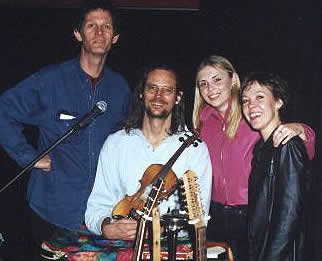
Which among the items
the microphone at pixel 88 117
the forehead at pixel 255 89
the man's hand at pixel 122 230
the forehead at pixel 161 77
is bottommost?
the man's hand at pixel 122 230

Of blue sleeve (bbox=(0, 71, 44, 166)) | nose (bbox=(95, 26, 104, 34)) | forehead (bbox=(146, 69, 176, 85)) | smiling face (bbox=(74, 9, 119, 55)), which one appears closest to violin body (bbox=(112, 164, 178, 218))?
forehead (bbox=(146, 69, 176, 85))

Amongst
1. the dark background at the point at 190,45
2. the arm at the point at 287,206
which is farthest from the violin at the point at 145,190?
the dark background at the point at 190,45

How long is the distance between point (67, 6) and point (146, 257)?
3.29 metres

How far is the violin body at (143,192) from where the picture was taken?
8.76 feet

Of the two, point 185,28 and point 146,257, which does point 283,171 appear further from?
point 185,28

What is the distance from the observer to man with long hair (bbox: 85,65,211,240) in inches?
112

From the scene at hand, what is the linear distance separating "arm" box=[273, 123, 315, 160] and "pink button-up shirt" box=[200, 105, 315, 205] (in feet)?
1.22

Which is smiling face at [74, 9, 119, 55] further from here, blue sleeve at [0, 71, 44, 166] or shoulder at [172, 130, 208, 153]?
shoulder at [172, 130, 208, 153]

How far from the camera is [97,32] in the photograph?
3.18 metres

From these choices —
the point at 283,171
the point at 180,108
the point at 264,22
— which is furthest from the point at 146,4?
the point at 283,171

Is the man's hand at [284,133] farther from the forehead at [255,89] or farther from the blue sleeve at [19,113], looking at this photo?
the blue sleeve at [19,113]

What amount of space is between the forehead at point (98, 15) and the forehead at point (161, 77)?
59cm

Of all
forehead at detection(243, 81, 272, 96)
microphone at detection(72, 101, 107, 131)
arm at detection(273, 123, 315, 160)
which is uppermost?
forehead at detection(243, 81, 272, 96)

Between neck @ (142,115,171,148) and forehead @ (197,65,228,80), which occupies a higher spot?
forehead @ (197,65,228,80)
